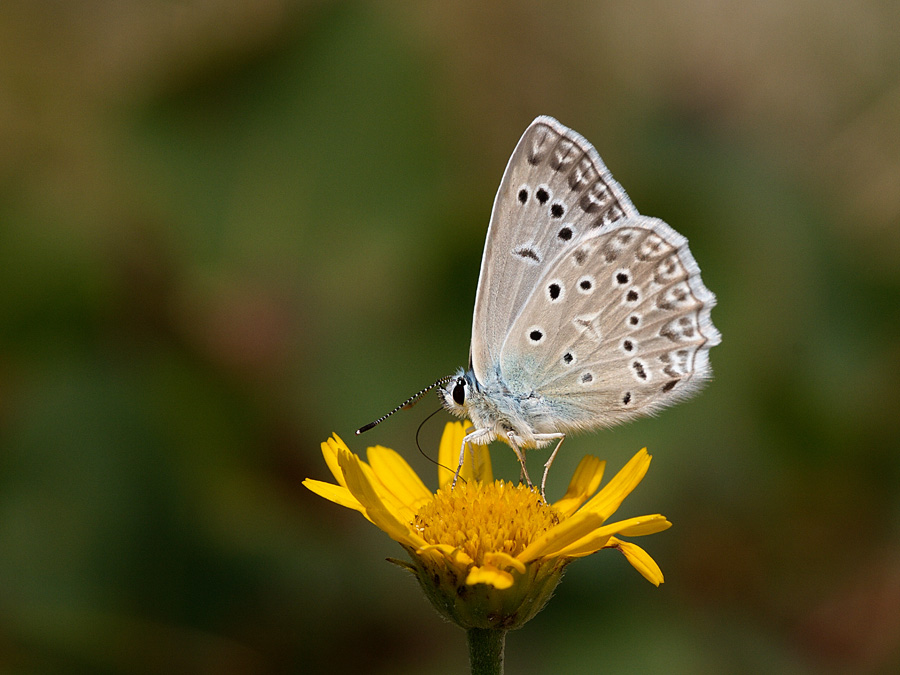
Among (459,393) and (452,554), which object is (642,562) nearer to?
(452,554)

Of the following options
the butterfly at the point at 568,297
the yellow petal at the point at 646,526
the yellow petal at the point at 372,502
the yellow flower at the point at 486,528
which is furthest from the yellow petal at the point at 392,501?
the yellow petal at the point at 646,526

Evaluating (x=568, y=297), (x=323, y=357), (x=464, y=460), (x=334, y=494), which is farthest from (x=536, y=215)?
(x=323, y=357)

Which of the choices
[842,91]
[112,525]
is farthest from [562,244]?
[842,91]

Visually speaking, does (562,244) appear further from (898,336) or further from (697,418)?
(898,336)

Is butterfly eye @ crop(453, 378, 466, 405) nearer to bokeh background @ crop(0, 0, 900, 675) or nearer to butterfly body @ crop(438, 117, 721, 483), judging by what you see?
butterfly body @ crop(438, 117, 721, 483)

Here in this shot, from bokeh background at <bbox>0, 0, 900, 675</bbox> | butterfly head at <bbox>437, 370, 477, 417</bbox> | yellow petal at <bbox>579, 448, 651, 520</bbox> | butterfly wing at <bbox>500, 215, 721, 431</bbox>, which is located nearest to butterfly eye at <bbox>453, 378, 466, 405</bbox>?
butterfly head at <bbox>437, 370, 477, 417</bbox>

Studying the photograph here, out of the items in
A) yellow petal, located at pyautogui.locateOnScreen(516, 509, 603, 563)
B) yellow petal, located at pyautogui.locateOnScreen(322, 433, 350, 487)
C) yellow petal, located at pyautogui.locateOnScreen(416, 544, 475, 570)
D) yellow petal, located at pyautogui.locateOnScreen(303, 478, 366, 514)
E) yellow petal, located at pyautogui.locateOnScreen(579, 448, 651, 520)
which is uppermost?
yellow petal, located at pyautogui.locateOnScreen(322, 433, 350, 487)
